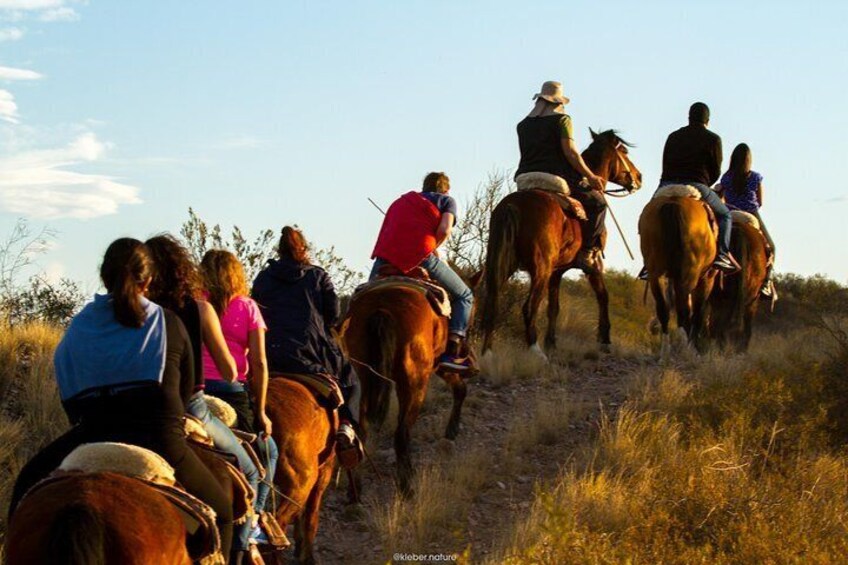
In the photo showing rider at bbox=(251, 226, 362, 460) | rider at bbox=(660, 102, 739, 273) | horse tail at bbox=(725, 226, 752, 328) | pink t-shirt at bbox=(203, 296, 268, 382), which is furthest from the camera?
horse tail at bbox=(725, 226, 752, 328)

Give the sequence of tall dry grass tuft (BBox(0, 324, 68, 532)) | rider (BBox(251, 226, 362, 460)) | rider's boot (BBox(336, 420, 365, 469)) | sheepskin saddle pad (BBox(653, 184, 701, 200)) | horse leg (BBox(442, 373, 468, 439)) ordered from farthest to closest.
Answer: sheepskin saddle pad (BBox(653, 184, 701, 200))
horse leg (BBox(442, 373, 468, 439))
tall dry grass tuft (BBox(0, 324, 68, 532))
rider's boot (BBox(336, 420, 365, 469))
rider (BBox(251, 226, 362, 460))

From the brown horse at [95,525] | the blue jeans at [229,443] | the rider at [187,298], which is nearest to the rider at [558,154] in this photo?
the blue jeans at [229,443]

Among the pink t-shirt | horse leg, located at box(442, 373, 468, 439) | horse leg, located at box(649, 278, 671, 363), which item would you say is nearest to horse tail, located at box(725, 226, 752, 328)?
horse leg, located at box(649, 278, 671, 363)

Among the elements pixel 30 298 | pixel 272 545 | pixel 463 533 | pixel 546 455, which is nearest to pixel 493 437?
pixel 546 455

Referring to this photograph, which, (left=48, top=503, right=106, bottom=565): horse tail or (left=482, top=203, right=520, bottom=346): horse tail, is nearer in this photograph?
(left=48, top=503, right=106, bottom=565): horse tail

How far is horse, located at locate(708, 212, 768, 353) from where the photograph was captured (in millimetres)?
16344

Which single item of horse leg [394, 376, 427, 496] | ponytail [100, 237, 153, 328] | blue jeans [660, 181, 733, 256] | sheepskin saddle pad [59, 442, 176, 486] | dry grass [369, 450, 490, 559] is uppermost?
blue jeans [660, 181, 733, 256]

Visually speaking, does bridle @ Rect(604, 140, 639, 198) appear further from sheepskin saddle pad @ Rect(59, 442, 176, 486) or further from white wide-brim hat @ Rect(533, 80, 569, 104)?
sheepskin saddle pad @ Rect(59, 442, 176, 486)

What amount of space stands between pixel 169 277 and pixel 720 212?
10639mm

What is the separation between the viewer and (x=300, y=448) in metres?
7.79

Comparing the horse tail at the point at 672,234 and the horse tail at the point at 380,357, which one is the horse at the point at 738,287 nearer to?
the horse tail at the point at 672,234

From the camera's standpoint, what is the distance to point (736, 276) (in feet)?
53.7

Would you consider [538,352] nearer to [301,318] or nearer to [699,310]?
[699,310]

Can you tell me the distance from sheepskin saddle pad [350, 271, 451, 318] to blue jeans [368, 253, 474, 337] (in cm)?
37
